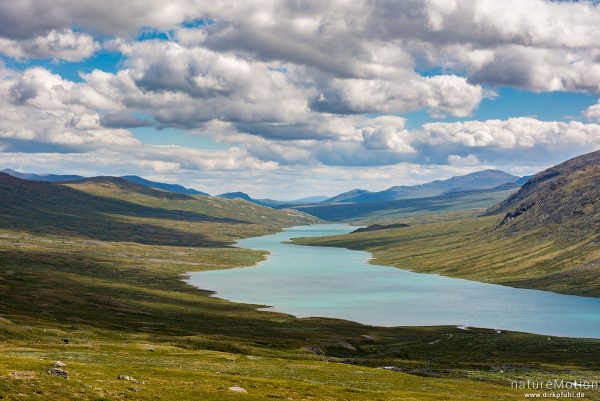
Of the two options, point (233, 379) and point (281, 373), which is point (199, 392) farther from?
point (281, 373)

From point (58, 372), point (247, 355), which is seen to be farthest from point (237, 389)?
point (247, 355)

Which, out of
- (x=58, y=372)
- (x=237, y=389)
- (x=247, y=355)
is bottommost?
(x=247, y=355)

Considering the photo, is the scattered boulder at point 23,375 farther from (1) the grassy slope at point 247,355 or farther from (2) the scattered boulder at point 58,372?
(2) the scattered boulder at point 58,372

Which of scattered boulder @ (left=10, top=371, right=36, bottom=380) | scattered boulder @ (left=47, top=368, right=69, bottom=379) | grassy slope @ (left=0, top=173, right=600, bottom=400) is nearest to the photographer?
scattered boulder @ (left=10, top=371, right=36, bottom=380)

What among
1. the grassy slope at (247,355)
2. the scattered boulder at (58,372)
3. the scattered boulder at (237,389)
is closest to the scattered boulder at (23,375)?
the grassy slope at (247,355)

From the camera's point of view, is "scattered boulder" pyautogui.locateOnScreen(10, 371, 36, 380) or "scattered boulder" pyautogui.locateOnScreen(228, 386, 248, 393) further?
"scattered boulder" pyautogui.locateOnScreen(228, 386, 248, 393)

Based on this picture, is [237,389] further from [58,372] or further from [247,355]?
[247,355]

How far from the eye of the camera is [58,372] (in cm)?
5606

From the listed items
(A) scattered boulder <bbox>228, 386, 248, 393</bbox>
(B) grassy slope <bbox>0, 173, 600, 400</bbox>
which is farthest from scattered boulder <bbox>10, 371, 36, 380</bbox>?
(A) scattered boulder <bbox>228, 386, 248, 393</bbox>

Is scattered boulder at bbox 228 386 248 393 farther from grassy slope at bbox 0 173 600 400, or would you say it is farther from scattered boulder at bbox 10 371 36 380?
scattered boulder at bbox 10 371 36 380

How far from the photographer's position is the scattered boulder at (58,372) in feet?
182

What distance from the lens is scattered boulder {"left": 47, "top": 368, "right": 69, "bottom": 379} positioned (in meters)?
55.4

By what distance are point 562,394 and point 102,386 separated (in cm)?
6049

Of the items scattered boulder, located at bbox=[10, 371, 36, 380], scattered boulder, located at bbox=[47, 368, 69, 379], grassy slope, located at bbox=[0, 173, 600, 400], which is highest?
scattered boulder, located at bbox=[10, 371, 36, 380]
